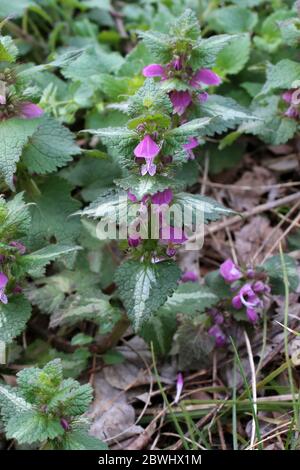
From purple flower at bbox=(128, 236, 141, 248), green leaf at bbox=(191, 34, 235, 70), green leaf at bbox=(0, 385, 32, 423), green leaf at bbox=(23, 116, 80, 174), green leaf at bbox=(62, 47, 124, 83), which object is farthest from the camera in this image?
green leaf at bbox=(62, 47, 124, 83)

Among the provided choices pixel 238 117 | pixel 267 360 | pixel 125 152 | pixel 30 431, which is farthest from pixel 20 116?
pixel 267 360

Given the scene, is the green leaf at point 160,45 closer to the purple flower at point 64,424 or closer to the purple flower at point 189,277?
the purple flower at point 189,277

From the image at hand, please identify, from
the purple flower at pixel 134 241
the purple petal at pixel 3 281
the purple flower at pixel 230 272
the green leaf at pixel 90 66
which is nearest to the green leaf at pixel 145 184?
the purple flower at pixel 134 241

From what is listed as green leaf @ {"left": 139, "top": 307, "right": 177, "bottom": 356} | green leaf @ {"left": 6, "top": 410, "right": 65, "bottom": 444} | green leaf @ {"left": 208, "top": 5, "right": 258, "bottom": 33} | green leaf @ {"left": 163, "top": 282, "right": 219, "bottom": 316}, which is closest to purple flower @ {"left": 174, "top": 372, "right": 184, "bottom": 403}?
green leaf @ {"left": 139, "top": 307, "right": 177, "bottom": 356}

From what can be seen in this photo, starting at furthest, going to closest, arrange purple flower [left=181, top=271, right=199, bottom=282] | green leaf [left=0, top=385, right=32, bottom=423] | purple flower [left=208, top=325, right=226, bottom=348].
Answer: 1. purple flower [left=181, top=271, right=199, bottom=282]
2. purple flower [left=208, top=325, right=226, bottom=348]
3. green leaf [left=0, top=385, right=32, bottom=423]

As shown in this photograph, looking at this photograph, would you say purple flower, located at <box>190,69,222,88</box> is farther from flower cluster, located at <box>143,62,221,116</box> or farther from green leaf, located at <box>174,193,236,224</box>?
green leaf, located at <box>174,193,236,224</box>

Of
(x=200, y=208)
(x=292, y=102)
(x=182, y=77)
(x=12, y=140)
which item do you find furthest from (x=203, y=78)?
(x=12, y=140)

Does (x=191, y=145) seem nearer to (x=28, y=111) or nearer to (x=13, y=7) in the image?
(x=28, y=111)
